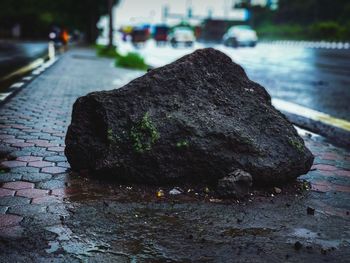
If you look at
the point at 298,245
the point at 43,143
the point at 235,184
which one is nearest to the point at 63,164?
the point at 43,143

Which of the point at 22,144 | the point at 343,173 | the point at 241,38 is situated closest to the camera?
the point at 343,173

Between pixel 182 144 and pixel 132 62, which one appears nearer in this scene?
pixel 182 144

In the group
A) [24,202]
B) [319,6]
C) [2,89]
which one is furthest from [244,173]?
[319,6]

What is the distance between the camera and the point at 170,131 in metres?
3.42

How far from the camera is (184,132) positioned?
11.2ft

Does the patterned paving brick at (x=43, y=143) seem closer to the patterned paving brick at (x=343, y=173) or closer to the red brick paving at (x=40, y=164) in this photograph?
the red brick paving at (x=40, y=164)

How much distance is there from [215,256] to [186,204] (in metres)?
0.75

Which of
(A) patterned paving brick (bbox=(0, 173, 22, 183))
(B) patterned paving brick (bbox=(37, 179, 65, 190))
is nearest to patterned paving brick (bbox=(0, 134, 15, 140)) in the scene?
(A) patterned paving brick (bbox=(0, 173, 22, 183))

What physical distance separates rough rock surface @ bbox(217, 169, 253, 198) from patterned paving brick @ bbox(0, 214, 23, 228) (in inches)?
→ 53.6

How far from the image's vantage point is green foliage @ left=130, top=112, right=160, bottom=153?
3.39 meters

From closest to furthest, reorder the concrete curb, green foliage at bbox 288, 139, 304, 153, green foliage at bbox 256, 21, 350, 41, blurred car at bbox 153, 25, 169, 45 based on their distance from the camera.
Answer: green foliage at bbox 288, 139, 304, 153 → the concrete curb → green foliage at bbox 256, 21, 350, 41 → blurred car at bbox 153, 25, 169, 45

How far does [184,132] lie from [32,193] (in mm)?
1182

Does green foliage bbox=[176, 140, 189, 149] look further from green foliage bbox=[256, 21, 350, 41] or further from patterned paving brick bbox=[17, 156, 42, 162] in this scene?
green foliage bbox=[256, 21, 350, 41]

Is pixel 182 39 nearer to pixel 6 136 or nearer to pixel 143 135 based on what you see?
pixel 6 136
